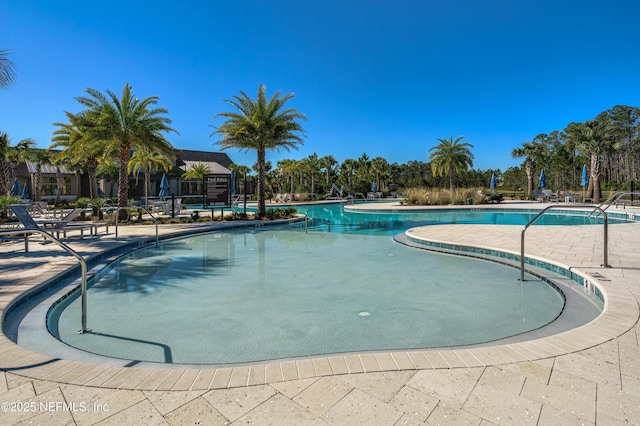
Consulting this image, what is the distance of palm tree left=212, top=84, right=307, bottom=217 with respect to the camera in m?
16.7

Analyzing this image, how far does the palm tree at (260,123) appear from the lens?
54.8 feet

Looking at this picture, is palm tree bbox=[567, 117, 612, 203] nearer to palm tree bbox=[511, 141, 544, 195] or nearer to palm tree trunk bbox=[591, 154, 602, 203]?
palm tree trunk bbox=[591, 154, 602, 203]

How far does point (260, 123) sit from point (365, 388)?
51.0 ft

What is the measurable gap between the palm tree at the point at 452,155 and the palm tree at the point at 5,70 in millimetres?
30594

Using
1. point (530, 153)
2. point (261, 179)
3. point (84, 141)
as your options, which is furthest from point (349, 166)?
point (84, 141)

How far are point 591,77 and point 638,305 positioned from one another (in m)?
31.7

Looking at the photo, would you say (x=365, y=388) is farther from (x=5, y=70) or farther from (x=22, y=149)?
(x=22, y=149)

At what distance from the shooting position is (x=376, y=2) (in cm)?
1823

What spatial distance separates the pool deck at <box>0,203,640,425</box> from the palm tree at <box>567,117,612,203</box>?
3077cm

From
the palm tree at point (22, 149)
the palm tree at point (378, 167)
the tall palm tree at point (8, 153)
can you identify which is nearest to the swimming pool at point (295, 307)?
the tall palm tree at point (8, 153)

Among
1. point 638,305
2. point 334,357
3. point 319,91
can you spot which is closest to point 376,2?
point 319,91

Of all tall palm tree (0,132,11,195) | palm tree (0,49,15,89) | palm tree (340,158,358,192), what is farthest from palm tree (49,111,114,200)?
palm tree (340,158,358,192)

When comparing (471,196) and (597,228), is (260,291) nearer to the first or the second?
(597,228)

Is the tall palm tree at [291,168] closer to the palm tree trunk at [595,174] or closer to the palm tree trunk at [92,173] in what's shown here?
the palm tree trunk at [92,173]
